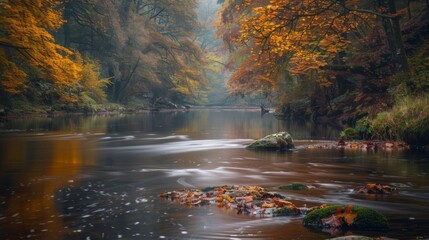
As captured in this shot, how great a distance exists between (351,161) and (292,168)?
2.18 metres

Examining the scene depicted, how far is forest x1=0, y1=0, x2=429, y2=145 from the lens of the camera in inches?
721

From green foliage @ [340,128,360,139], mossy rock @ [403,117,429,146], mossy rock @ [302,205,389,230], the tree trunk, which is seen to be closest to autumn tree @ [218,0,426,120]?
the tree trunk

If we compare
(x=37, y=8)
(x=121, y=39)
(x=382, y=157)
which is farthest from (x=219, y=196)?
(x=121, y=39)

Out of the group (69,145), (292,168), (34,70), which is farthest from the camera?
(34,70)

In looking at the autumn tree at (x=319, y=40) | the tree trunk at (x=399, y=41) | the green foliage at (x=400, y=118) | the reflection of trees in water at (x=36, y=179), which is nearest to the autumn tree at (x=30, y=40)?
the reflection of trees in water at (x=36, y=179)

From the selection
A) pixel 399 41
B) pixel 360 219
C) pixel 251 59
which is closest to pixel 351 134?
pixel 399 41

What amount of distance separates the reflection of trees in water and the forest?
715 cm

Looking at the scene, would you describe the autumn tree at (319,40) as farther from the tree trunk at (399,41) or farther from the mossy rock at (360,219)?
the mossy rock at (360,219)

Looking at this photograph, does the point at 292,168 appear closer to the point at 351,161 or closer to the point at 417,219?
the point at 351,161

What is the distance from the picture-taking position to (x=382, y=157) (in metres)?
14.1

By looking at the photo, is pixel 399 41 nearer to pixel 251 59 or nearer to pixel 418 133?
pixel 418 133

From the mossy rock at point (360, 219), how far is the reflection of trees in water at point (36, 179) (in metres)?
3.17

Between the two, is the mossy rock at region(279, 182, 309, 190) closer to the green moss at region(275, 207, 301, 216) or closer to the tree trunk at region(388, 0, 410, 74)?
the green moss at region(275, 207, 301, 216)

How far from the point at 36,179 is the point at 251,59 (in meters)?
26.5
